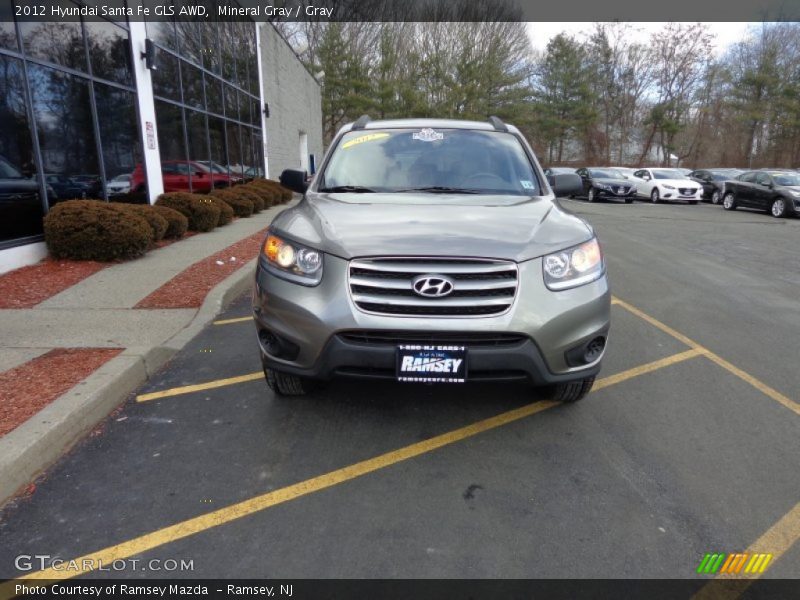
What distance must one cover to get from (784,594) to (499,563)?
42.9 inches

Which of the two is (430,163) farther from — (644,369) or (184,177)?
(184,177)

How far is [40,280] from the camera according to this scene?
6.64 m

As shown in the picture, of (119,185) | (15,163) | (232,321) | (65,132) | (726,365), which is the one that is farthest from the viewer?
(119,185)

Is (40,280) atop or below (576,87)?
below

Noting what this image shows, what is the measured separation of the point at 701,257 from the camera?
31.6 feet

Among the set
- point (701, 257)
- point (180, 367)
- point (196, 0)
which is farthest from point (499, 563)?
point (196, 0)

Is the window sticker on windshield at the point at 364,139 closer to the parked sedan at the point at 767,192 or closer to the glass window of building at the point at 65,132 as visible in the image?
the glass window of building at the point at 65,132

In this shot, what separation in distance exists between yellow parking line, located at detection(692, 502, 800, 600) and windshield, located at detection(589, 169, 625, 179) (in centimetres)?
2369

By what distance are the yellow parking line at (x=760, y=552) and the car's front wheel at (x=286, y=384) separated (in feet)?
7.43

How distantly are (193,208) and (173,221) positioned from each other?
1.21 metres

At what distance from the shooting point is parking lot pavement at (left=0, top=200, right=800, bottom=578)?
228cm

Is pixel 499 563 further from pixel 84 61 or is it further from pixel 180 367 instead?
pixel 84 61

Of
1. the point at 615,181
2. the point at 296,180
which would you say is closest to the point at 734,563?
the point at 296,180

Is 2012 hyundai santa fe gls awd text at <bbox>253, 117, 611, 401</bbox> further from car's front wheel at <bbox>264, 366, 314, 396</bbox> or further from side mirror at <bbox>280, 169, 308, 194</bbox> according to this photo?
side mirror at <bbox>280, 169, 308, 194</bbox>
